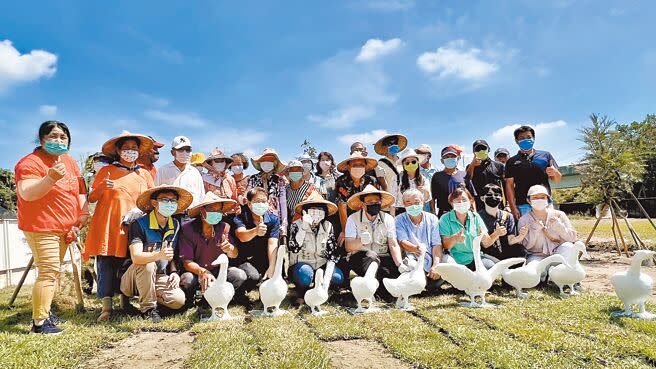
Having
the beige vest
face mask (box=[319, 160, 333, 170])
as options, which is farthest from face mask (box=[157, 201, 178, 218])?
face mask (box=[319, 160, 333, 170])

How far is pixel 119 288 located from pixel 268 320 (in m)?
2.10

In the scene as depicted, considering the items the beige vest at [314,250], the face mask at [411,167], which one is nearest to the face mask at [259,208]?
the beige vest at [314,250]

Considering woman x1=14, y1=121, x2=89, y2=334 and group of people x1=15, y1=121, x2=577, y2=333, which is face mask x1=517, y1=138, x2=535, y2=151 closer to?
group of people x1=15, y1=121, x2=577, y2=333

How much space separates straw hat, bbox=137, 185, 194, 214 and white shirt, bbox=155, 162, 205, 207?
0.40 metres

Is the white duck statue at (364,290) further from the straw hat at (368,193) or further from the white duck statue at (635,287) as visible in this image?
the white duck statue at (635,287)

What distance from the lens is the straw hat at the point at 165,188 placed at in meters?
4.91

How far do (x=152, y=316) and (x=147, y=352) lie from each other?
1.10 metres

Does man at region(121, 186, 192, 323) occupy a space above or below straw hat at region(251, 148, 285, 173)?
below

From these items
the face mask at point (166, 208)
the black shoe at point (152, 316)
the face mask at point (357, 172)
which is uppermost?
the face mask at point (357, 172)

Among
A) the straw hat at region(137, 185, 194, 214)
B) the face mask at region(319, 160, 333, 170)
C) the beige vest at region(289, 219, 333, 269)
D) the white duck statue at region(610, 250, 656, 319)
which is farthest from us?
the face mask at region(319, 160, 333, 170)

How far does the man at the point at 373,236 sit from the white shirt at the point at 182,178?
227 cm

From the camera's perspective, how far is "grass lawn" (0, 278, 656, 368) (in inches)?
129

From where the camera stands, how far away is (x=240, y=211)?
591 centimetres

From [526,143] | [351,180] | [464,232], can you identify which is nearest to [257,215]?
[351,180]
